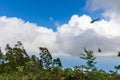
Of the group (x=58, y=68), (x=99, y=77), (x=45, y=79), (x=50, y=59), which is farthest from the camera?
(x=50, y=59)

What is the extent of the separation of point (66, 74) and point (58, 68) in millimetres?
3044

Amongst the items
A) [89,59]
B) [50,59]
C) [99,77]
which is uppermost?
[50,59]

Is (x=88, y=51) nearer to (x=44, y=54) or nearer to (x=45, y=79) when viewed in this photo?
(x=45, y=79)

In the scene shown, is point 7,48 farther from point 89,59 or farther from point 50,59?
point 89,59

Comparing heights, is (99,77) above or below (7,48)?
below

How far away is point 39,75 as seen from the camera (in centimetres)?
2392

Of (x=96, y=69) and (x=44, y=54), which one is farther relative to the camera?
(x=44, y=54)

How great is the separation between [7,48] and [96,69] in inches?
2427

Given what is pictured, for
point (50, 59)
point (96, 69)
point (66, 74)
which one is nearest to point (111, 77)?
point (96, 69)

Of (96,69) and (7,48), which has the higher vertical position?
(7,48)

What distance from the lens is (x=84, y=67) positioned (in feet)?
68.6

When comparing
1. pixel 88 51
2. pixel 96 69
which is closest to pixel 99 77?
pixel 96 69

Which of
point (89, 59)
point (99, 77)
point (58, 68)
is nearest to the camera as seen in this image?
point (99, 77)

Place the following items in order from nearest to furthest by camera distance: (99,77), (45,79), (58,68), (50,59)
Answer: (99,77) < (45,79) < (58,68) < (50,59)
